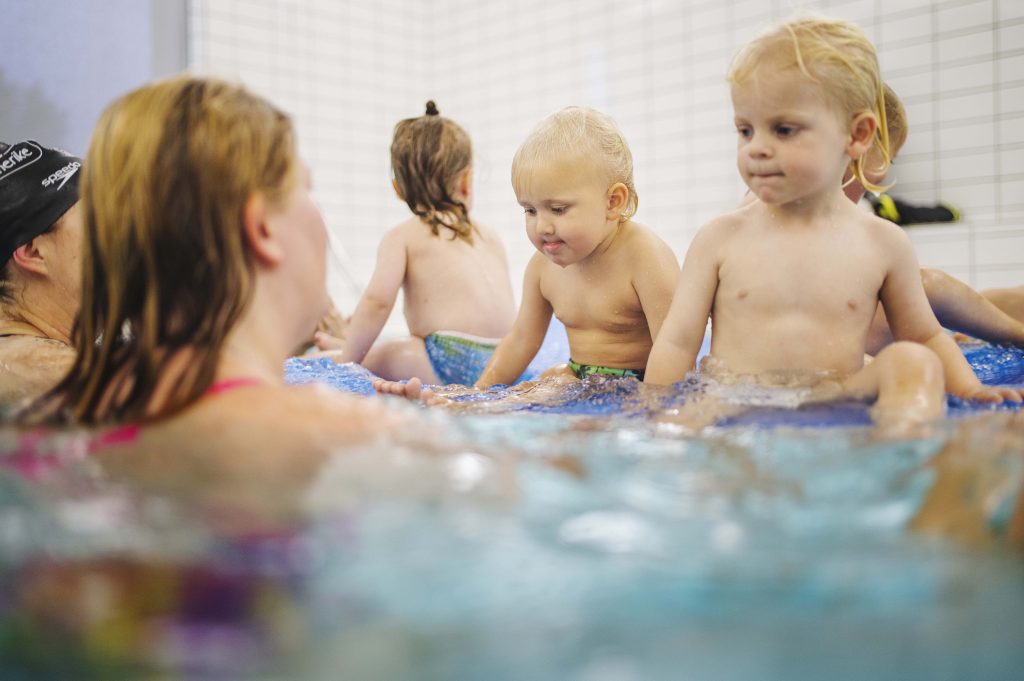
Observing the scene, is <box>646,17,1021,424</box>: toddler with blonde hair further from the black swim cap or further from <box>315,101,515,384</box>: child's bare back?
the black swim cap

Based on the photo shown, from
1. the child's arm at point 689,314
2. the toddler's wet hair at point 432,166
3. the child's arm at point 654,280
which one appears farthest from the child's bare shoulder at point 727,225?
the toddler's wet hair at point 432,166

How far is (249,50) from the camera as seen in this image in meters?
5.55

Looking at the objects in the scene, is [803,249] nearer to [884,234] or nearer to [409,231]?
[884,234]

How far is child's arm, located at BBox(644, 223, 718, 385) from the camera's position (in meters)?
1.86

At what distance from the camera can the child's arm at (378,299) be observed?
290 centimetres

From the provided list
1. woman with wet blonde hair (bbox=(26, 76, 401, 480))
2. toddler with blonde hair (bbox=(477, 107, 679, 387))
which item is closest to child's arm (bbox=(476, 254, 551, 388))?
toddler with blonde hair (bbox=(477, 107, 679, 387))

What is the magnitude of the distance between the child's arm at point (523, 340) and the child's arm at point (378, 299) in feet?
1.89

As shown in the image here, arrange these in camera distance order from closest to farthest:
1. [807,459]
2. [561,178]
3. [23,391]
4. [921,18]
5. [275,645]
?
[275,645]
[807,459]
[23,391]
[561,178]
[921,18]

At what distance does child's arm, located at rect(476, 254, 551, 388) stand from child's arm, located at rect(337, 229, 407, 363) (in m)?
0.57

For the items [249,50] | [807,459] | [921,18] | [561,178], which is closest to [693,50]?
[921,18]

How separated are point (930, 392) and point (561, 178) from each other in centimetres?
108

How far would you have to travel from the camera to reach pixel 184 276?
99 cm

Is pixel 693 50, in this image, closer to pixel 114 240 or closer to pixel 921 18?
pixel 921 18

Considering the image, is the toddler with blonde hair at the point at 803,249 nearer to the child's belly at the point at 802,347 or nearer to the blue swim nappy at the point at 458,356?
the child's belly at the point at 802,347
